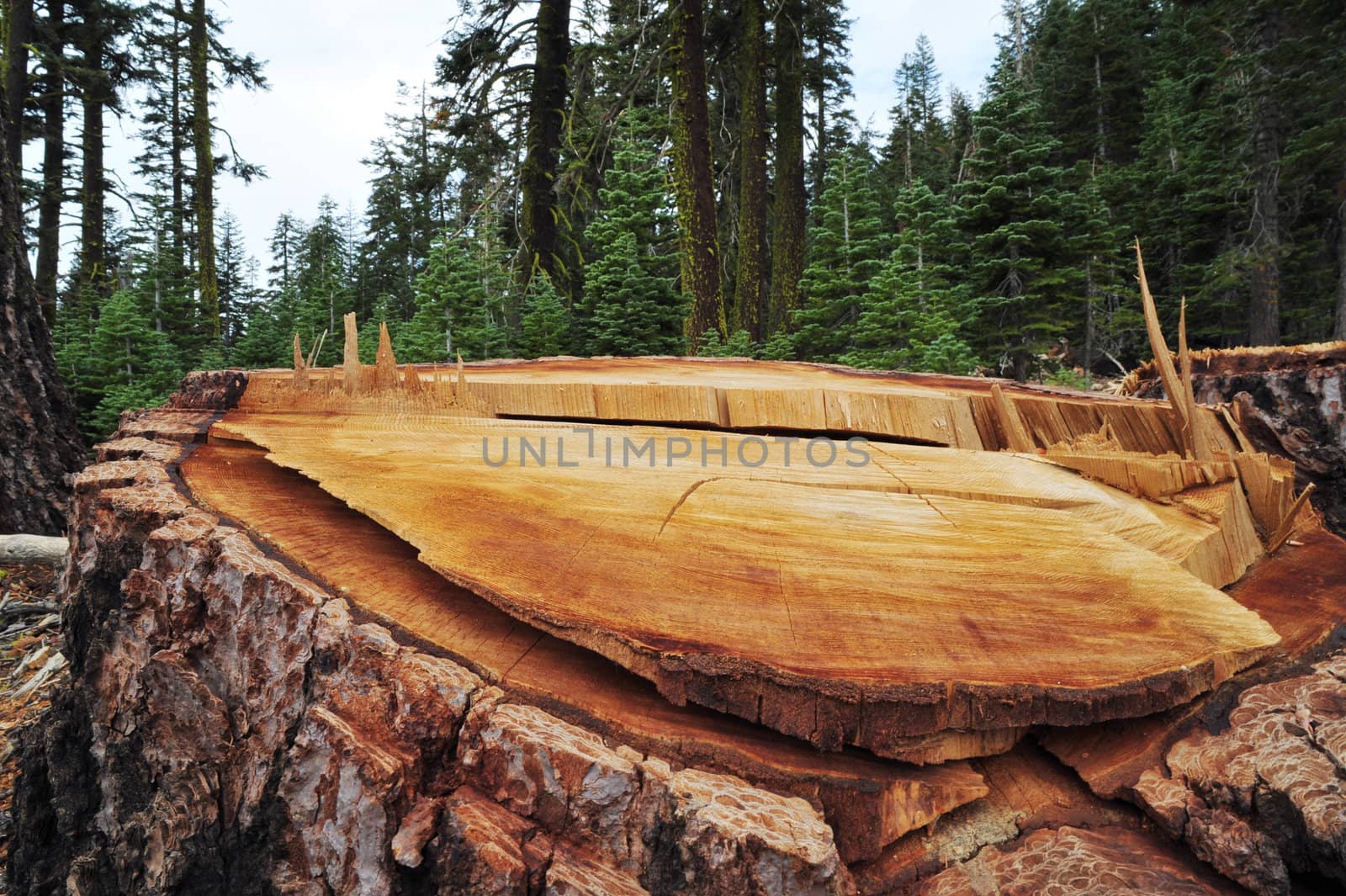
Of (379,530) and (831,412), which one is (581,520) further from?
(831,412)

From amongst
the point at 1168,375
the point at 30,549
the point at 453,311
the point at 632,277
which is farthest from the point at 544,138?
the point at 1168,375

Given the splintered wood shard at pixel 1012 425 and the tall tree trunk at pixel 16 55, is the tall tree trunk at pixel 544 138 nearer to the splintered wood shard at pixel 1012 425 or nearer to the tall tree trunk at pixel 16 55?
the tall tree trunk at pixel 16 55

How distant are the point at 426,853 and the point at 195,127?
51.1 feet

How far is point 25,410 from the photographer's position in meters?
3.54

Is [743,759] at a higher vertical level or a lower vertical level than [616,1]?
lower

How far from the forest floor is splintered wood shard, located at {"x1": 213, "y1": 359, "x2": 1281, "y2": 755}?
1.64 m

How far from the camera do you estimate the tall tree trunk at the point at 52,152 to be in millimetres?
10789

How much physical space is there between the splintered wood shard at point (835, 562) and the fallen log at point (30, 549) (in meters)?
2.33

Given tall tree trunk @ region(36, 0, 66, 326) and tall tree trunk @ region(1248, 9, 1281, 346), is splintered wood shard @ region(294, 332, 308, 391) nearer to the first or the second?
tall tree trunk @ region(36, 0, 66, 326)

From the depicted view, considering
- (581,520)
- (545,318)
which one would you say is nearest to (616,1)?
(545,318)

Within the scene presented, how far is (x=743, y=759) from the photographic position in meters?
0.98

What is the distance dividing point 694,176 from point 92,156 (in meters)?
12.8

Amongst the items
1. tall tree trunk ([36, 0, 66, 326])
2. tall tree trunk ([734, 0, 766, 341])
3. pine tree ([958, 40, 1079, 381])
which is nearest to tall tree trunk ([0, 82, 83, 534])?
tall tree trunk ([734, 0, 766, 341])

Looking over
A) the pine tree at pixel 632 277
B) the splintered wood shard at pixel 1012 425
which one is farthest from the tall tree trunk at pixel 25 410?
the splintered wood shard at pixel 1012 425
